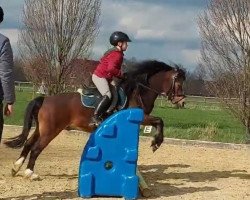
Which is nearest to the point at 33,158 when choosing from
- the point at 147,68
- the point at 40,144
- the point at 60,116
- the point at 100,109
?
the point at 40,144

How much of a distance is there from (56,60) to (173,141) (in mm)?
5479

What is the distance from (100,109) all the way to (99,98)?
0.73ft

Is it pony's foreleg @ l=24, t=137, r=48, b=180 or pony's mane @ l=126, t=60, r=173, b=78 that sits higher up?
pony's mane @ l=126, t=60, r=173, b=78

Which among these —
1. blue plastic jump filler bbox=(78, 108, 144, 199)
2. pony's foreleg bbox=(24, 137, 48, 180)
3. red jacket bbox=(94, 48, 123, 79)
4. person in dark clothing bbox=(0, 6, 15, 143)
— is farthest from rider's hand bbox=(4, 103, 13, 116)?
pony's foreleg bbox=(24, 137, 48, 180)

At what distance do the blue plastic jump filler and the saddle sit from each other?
4.04 feet

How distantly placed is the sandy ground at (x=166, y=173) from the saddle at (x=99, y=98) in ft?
4.30

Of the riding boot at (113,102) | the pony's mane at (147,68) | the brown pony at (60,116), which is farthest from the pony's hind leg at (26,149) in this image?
the pony's mane at (147,68)

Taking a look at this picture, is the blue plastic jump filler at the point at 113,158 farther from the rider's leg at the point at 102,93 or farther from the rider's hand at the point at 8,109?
the rider's hand at the point at 8,109

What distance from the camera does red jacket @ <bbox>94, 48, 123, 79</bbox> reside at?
326 inches

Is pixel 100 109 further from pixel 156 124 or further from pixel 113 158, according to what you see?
pixel 113 158

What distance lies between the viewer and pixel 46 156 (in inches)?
461

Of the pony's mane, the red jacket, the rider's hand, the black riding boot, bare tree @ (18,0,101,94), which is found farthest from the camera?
bare tree @ (18,0,101,94)

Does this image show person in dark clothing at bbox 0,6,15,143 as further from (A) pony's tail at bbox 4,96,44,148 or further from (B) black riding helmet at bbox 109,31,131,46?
(A) pony's tail at bbox 4,96,44,148

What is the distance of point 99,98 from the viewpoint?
8.69 m
